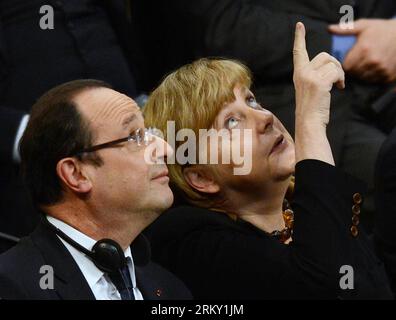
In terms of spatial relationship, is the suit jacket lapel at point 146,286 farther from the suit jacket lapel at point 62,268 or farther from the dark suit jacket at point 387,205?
the dark suit jacket at point 387,205

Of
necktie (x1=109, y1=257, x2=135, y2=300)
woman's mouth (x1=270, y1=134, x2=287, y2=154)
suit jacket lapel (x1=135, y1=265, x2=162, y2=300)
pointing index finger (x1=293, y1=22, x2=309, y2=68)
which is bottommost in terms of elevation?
suit jacket lapel (x1=135, y1=265, x2=162, y2=300)

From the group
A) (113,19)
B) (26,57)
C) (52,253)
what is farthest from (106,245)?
(113,19)

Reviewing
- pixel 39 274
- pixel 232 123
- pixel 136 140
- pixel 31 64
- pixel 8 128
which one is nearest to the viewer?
pixel 39 274

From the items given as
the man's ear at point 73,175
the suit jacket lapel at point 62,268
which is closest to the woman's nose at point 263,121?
the man's ear at point 73,175

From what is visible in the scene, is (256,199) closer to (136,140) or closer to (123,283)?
(136,140)

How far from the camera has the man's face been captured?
2.88 meters

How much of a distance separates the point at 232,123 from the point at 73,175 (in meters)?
0.54

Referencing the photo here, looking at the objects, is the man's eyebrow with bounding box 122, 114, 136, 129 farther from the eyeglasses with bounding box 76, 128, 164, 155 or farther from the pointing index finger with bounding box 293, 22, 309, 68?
the pointing index finger with bounding box 293, 22, 309, 68

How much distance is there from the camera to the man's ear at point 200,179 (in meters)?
3.20

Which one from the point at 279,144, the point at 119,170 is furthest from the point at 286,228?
the point at 119,170

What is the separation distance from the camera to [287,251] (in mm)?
3051

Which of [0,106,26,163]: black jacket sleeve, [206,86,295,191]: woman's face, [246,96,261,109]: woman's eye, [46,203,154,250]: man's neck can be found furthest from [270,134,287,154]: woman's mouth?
[0,106,26,163]: black jacket sleeve

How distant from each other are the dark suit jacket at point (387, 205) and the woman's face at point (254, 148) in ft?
0.85

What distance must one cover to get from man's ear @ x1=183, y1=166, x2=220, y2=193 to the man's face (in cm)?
26
